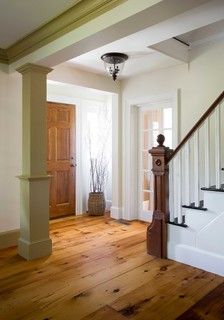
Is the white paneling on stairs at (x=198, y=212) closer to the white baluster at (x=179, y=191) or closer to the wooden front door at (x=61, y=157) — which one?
the white baluster at (x=179, y=191)

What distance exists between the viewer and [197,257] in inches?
104

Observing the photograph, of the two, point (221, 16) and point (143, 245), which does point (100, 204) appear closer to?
point (143, 245)

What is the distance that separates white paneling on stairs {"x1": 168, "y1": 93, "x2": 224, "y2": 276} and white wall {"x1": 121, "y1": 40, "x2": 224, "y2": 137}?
0.84m

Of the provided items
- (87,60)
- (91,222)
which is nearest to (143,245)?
(91,222)

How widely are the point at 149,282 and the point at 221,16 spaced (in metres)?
2.37

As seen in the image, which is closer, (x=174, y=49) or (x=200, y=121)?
(x=200, y=121)

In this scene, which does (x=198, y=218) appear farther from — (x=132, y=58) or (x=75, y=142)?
(x=75, y=142)

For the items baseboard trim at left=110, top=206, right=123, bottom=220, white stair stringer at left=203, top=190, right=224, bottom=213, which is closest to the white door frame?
baseboard trim at left=110, top=206, right=123, bottom=220

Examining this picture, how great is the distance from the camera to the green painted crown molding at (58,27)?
2047 mm

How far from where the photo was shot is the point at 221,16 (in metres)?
2.31

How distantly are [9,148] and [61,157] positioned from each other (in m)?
1.36

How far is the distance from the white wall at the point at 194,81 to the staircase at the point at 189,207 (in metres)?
0.73

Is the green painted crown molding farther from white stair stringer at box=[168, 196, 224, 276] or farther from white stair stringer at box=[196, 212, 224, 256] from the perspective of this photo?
white stair stringer at box=[196, 212, 224, 256]

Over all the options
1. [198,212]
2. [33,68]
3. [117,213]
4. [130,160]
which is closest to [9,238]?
[117,213]
